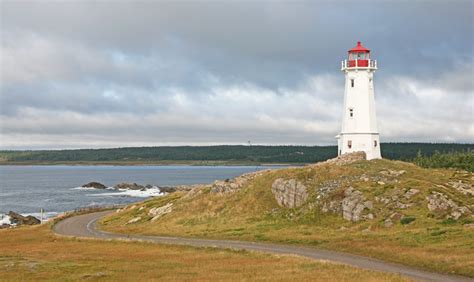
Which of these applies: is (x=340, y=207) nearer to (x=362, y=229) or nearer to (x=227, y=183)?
(x=362, y=229)

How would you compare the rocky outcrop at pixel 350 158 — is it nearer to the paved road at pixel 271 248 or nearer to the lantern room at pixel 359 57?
the lantern room at pixel 359 57

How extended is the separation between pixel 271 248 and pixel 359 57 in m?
33.1

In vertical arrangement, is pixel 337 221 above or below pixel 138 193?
above

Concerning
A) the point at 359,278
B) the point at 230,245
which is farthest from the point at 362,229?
the point at 359,278

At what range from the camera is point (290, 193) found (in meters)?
60.3

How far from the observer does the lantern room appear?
6794 centimetres

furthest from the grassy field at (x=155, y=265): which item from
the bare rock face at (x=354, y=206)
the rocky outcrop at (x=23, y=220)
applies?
the rocky outcrop at (x=23, y=220)

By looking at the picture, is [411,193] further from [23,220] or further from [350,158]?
[23,220]

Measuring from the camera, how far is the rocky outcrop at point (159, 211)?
6850 cm

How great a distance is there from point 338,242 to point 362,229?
5186mm

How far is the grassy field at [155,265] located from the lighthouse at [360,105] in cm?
3043

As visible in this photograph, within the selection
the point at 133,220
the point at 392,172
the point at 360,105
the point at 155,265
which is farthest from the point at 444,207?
the point at 133,220

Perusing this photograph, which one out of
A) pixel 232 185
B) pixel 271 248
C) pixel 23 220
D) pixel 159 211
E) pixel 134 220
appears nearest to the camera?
pixel 271 248

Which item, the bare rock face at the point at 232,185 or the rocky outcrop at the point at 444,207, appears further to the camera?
the bare rock face at the point at 232,185
